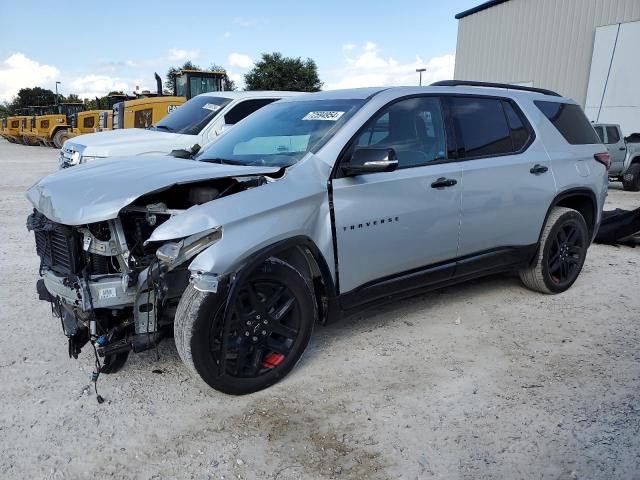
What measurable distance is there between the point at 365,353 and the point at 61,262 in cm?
203

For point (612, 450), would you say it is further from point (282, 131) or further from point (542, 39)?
point (542, 39)

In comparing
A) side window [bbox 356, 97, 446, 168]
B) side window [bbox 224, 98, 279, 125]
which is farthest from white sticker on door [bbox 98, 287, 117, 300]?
side window [bbox 224, 98, 279, 125]

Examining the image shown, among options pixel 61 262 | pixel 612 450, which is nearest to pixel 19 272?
pixel 61 262

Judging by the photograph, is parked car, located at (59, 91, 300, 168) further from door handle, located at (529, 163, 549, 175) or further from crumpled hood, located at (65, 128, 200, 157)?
door handle, located at (529, 163, 549, 175)

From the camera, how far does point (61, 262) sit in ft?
10.1

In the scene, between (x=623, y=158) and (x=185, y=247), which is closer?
(x=185, y=247)

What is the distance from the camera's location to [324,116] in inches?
144

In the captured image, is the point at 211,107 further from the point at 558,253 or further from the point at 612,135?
the point at 612,135

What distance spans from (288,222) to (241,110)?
598cm

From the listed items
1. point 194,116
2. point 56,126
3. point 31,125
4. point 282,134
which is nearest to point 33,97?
point 31,125

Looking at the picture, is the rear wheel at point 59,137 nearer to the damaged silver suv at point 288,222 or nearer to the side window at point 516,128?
the damaged silver suv at point 288,222

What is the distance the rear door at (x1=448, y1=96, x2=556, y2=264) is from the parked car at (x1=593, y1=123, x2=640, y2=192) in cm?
1048

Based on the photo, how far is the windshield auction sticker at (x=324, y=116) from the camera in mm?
3567

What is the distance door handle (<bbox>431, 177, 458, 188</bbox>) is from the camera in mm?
3709
